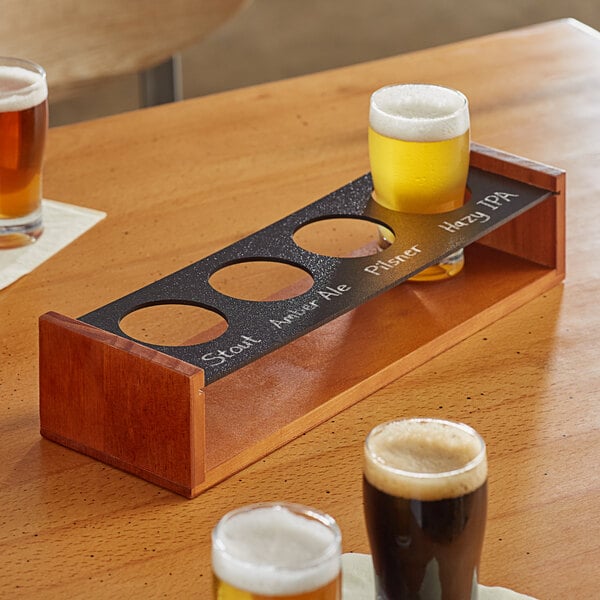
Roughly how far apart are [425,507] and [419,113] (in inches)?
24.0

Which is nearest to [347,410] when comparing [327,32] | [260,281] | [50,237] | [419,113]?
[260,281]

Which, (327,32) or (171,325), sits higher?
(171,325)

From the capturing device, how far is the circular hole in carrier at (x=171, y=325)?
1.15m

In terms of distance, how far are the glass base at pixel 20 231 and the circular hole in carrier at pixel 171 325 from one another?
8.2 inches

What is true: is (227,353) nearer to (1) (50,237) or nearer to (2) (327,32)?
(1) (50,237)

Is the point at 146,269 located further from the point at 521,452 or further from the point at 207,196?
the point at 521,452

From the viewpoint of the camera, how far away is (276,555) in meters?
0.67

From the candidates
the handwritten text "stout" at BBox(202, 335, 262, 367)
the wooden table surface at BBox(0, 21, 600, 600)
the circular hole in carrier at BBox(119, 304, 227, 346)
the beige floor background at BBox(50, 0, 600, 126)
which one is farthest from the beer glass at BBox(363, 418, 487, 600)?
the beige floor background at BBox(50, 0, 600, 126)

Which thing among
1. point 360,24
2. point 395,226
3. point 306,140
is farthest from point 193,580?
point 360,24

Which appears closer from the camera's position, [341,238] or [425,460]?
[425,460]

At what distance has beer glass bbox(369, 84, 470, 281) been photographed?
3.90 feet

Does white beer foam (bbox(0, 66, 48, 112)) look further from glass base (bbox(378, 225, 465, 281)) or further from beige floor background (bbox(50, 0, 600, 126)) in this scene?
beige floor background (bbox(50, 0, 600, 126))

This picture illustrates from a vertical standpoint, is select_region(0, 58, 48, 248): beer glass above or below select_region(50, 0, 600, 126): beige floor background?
above

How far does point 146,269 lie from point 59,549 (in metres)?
0.45
